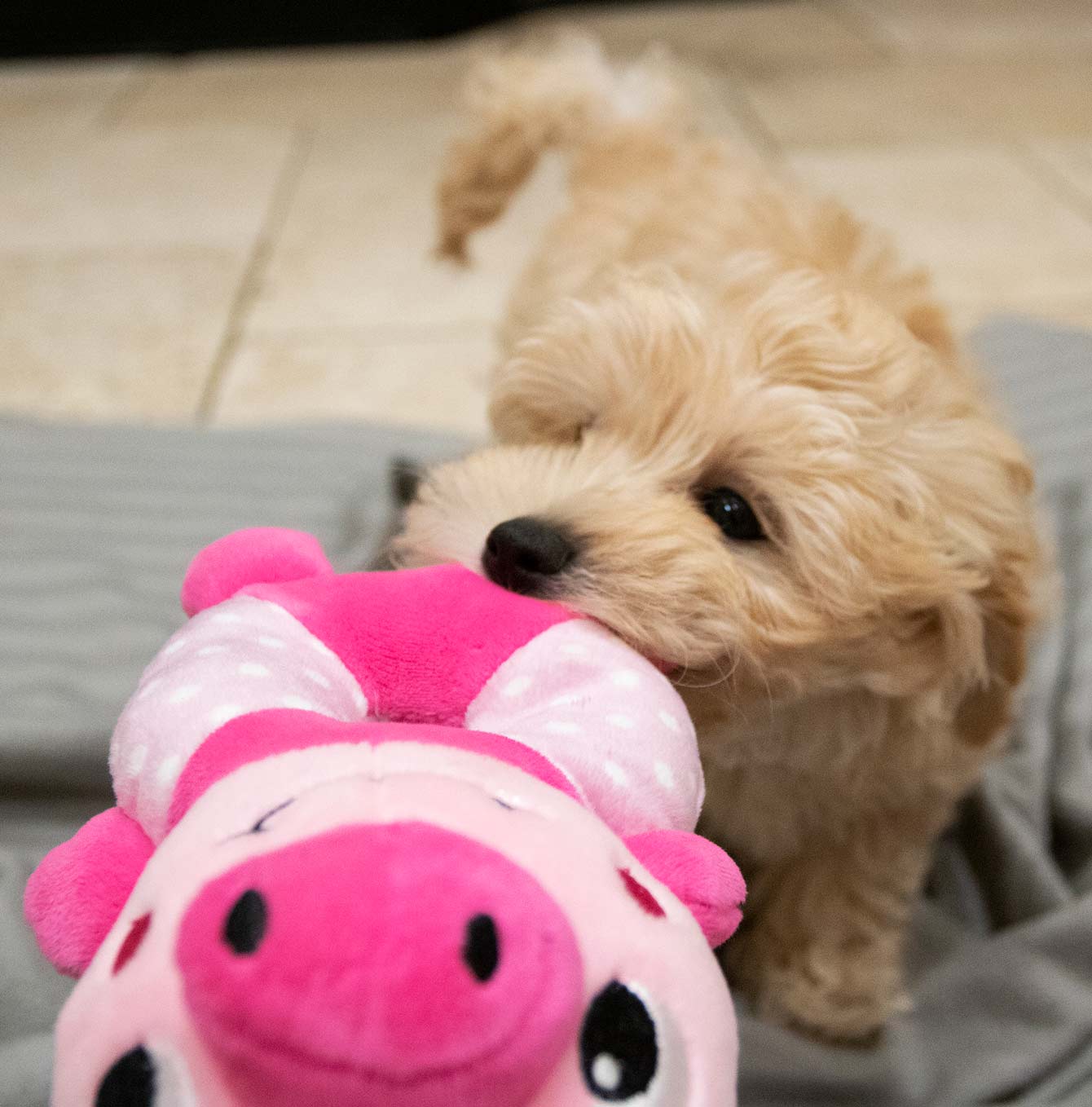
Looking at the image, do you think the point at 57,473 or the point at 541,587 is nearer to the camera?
the point at 541,587

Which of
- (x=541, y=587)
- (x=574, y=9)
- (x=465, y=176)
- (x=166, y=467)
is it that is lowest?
(x=574, y=9)

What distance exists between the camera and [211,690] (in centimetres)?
45

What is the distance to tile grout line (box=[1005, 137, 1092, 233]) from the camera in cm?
249

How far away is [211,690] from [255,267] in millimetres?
1991

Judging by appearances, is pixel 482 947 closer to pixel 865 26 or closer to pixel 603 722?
pixel 603 722

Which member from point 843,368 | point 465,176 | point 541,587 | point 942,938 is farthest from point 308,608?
point 465,176

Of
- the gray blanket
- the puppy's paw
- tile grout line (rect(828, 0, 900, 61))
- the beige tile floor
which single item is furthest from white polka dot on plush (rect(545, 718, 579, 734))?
tile grout line (rect(828, 0, 900, 61))

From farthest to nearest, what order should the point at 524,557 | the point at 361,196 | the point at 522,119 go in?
1. the point at 361,196
2. the point at 522,119
3. the point at 524,557

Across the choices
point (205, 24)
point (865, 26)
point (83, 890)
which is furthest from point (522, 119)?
point (865, 26)

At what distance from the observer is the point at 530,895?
338mm

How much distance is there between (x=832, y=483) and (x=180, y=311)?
1689mm

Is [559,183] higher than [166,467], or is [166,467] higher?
[166,467]

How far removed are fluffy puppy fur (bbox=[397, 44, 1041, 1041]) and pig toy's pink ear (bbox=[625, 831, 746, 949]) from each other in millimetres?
190

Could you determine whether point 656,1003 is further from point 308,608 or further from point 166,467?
point 166,467
